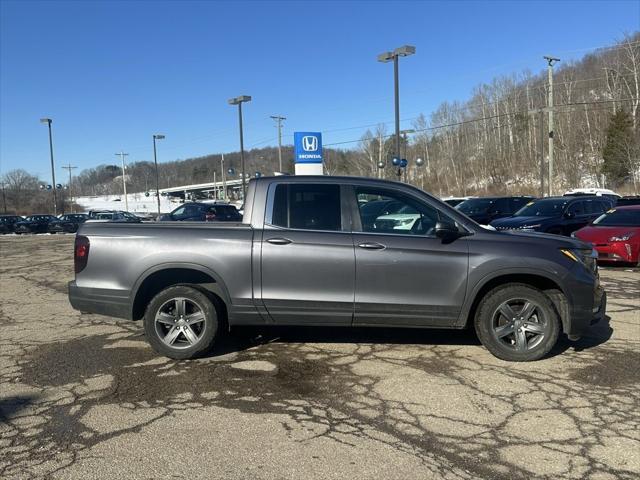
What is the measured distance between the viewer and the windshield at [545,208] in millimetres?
14859

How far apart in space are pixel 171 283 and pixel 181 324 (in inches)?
18.2

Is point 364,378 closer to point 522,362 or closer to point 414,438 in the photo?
point 414,438

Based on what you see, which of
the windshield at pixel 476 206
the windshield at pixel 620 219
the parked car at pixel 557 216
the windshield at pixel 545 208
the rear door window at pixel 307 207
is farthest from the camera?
the windshield at pixel 476 206

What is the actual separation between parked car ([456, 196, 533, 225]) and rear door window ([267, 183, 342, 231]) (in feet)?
51.3

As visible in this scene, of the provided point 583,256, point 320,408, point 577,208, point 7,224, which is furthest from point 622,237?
point 7,224

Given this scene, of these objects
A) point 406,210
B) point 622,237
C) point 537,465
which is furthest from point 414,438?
point 622,237

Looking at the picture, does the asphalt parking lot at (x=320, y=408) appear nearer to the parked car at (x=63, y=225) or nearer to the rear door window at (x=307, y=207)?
the rear door window at (x=307, y=207)

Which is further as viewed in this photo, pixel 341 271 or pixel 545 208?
pixel 545 208

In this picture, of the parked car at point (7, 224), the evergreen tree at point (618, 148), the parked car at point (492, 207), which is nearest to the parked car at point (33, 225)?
the parked car at point (7, 224)

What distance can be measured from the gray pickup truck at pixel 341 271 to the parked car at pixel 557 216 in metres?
9.13

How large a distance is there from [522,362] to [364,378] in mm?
1682

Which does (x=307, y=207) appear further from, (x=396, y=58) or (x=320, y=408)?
(x=396, y=58)

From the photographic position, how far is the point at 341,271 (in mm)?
5047

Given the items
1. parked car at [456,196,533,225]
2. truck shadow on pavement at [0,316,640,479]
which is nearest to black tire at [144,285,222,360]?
truck shadow on pavement at [0,316,640,479]
